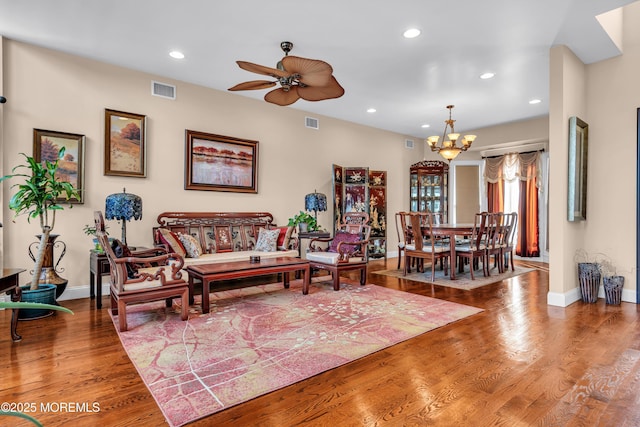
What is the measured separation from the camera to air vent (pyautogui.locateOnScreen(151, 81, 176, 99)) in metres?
5.14

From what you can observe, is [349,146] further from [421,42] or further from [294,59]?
[294,59]

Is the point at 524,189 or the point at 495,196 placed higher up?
the point at 524,189

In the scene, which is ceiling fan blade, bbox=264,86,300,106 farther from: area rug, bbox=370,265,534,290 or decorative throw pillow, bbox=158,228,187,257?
area rug, bbox=370,265,534,290

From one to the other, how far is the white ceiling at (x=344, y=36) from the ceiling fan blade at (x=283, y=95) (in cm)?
66

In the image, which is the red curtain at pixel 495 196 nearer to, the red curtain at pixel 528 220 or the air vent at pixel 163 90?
the red curtain at pixel 528 220

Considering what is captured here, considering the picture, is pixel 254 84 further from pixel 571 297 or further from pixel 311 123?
pixel 571 297

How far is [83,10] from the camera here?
3527 millimetres

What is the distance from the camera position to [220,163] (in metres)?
5.78

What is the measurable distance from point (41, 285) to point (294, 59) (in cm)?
360

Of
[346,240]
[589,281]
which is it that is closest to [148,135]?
[346,240]

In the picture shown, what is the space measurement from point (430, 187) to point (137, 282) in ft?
22.8

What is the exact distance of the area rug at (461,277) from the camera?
17.5ft

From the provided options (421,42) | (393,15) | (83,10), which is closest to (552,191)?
(421,42)

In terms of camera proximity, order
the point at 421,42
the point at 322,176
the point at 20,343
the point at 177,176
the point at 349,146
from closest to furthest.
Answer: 1. the point at 20,343
2. the point at 421,42
3. the point at 177,176
4. the point at 322,176
5. the point at 349,146
